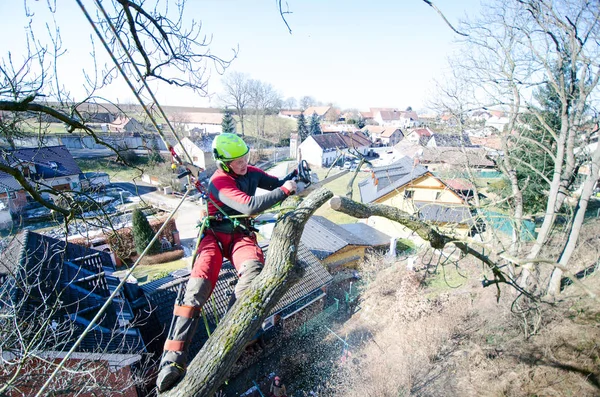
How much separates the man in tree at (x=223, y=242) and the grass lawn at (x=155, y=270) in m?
12.9

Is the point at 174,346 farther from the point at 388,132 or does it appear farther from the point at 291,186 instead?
the point at 388,132

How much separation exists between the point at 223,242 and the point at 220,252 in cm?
12

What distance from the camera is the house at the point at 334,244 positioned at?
14.1 meters

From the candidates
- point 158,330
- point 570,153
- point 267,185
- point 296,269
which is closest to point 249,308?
point 296,269

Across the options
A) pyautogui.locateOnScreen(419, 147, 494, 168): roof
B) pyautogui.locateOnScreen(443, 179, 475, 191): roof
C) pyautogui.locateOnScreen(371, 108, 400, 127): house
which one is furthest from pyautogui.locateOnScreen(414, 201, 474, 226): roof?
pyautogui.locateOnScreen(371, 108, 400, 127): house

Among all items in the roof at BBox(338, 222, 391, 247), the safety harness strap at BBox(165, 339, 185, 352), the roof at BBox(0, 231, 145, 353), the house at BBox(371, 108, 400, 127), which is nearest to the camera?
the safety harness strap at BBox(165, 339, 185, 352)

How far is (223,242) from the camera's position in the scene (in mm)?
3176

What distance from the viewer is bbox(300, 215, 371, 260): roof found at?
14047mm

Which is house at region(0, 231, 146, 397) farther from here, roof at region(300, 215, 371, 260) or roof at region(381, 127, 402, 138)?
roof at region(381, 127, 402, 138)

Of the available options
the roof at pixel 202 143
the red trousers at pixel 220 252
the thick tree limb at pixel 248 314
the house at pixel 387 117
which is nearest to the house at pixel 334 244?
the red trousers at pixel 220 252

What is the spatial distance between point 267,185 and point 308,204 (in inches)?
40.2

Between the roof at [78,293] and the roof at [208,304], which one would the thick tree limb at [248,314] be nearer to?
the roof at [208,304]

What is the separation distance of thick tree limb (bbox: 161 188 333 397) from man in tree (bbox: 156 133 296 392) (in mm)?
318

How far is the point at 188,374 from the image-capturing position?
2.02 meters
